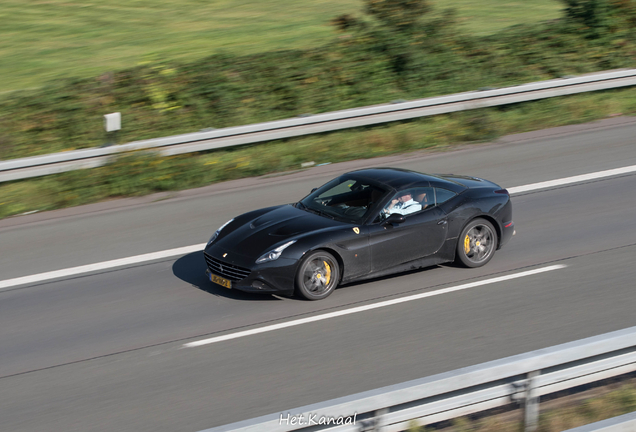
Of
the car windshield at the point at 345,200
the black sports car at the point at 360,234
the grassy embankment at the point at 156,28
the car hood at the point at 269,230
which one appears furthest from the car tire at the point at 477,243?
the grassy embankment at the point at 156,28

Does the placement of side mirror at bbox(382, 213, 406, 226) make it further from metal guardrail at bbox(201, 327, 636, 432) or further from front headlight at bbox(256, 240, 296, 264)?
metal guardrail at bbox(201, 327, 636, 432)

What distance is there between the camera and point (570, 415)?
5125mm

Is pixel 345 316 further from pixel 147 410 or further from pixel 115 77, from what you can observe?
pixel 115 77

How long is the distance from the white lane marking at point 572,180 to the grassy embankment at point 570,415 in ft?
23.5

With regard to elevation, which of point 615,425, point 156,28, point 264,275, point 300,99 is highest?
point 156,28

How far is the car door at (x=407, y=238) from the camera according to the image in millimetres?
8508

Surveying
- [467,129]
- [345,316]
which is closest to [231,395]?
[345,316]

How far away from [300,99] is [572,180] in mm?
6746

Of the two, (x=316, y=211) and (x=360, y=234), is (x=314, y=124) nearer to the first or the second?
(x=316, y=211)

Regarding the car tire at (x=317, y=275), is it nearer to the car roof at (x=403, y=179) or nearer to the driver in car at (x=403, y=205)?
the driver in car at (x=403, y=205)

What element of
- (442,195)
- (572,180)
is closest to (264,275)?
(442,195)

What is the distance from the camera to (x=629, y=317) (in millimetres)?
7562

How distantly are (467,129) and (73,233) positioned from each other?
27.7ft

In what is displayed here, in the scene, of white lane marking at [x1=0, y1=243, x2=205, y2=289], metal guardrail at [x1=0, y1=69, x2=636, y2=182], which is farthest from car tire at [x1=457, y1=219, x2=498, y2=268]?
metal guardrail at [x1=0, y1=69, x2=636, y2=182]
